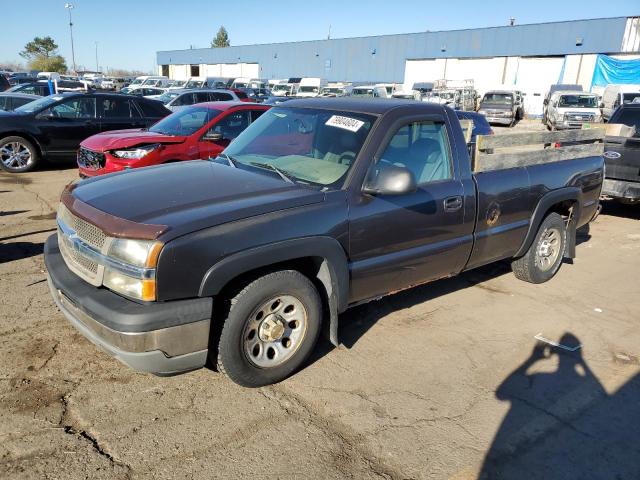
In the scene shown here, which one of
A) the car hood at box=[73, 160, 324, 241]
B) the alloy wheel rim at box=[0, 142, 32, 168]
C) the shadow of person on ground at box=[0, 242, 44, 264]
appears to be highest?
the car hood at box=[73, 160, 324, 241]

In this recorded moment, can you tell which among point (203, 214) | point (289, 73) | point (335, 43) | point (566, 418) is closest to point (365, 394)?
point (566, 418)

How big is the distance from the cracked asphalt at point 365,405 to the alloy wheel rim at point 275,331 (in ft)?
0.78

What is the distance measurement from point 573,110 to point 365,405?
1025 inches

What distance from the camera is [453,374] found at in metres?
3.71

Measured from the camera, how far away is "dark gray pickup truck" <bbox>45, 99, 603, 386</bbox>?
2838 millimetres

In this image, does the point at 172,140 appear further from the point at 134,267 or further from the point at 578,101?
the point at 578,101

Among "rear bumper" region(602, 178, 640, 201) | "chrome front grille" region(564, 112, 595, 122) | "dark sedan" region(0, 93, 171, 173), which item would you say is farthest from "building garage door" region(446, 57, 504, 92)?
"rear bumper" region(602, 178, 640, 201)

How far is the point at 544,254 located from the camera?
5586 mm

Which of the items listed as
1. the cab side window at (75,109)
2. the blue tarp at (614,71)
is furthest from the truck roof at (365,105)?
the blue tarp at (614,71)

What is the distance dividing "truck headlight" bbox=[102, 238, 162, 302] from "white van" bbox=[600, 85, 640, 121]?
27.1 metres

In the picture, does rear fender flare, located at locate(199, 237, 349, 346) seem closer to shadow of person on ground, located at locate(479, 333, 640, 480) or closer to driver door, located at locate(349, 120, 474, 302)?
driver door, located at locate(349, 120, 474, 302)

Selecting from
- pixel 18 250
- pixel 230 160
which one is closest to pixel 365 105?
pixel 230 160

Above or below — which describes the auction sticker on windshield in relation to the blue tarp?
below

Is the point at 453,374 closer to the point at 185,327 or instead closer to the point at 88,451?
the point at 185,327
